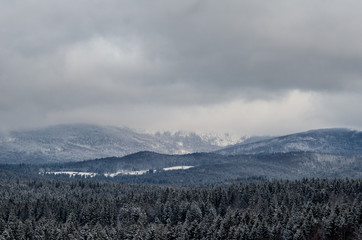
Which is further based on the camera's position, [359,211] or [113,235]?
[113,235]

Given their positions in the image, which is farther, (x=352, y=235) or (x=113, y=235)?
(x=113, y=235)

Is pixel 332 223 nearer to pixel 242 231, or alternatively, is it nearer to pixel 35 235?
pixel 242 231

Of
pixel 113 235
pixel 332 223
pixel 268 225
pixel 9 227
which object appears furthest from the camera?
pixel 9 227

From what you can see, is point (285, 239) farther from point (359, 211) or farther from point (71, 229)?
point (71, 229)

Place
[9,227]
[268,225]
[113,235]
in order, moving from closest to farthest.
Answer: [268,225]
[113,235]
[9,227]

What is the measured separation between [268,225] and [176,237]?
34.0 m

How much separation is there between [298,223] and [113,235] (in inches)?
2696

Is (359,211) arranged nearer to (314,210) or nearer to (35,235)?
(314,210)

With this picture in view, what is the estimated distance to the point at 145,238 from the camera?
17400cm

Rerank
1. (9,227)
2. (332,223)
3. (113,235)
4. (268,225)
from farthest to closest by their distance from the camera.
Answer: (9,227) < (113,235) < (268,225) < (332,223)

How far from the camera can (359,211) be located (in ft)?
528

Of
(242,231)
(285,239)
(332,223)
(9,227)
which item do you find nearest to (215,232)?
(242,231)

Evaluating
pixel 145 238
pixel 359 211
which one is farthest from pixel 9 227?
pixel 359 211

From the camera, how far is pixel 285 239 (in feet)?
509
